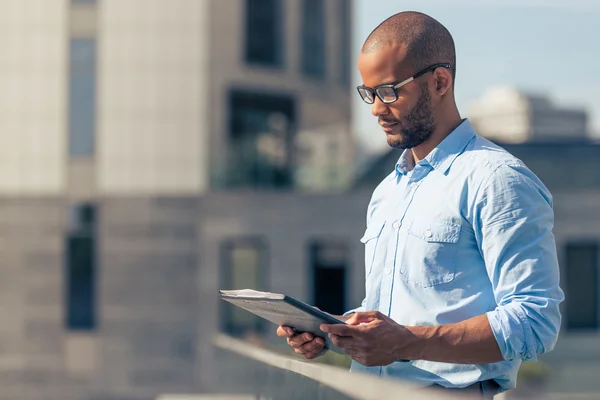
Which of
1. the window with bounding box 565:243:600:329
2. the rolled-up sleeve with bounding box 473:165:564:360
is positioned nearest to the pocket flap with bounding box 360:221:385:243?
the rolled-up sleeve with bounding box 473:165:564:360

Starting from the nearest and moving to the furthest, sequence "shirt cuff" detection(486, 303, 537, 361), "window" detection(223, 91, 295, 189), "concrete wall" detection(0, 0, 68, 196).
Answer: "shirt cuff" detection(486, 303, 537, 361) → "window" detection(223, 91, 295, 189) → "concrete wall" detection(0, 0, 68, 196)

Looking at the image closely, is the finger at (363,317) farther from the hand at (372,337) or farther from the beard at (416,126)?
the beard at (416,126)

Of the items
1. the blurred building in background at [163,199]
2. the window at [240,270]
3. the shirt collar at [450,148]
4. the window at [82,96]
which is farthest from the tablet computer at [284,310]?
the window at [82,96]

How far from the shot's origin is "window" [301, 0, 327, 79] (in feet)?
91.4

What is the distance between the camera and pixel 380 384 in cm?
269

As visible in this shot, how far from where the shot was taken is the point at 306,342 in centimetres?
A: 341

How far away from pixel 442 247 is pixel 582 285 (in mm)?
23473

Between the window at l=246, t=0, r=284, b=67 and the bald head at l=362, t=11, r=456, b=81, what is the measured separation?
23714 mm

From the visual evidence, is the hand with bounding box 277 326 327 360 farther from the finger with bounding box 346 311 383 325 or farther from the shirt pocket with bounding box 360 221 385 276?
the finger with bounding box 346 311 383 325

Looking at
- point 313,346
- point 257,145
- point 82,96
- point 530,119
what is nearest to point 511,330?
point 313,346

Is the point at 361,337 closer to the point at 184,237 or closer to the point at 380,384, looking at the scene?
the point at 380,384

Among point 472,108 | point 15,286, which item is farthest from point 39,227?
point 472,108

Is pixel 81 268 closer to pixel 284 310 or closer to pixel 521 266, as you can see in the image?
pixel 284 310

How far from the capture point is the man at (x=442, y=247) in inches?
115
